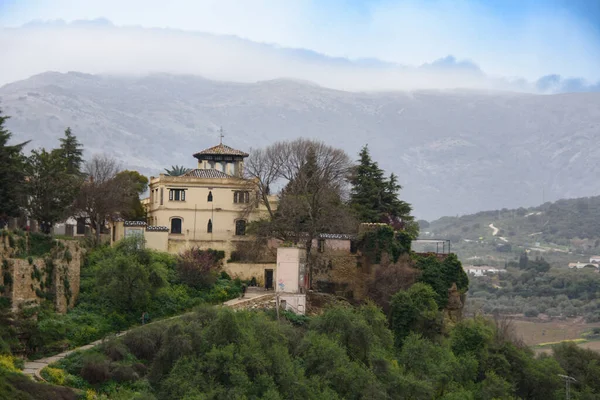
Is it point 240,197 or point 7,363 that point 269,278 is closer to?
point 240,197

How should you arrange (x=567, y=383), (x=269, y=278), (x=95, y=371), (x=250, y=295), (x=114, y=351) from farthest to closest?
1. (x=269, y=278)
2. (x=250, y=295)
3. (x=567, y=383)
4. (x=114, y=351)
5. (x=95, y=371)

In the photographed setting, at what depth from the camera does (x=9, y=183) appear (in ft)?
174

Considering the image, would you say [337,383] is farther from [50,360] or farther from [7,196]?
[7,196]

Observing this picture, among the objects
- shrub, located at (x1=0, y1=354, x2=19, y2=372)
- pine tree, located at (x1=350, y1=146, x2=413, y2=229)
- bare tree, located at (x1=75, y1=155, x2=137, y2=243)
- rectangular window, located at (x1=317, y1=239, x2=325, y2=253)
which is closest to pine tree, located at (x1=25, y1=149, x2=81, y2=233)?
bare tree, located at (x1=75, y1=155, x2=137, y2=243)

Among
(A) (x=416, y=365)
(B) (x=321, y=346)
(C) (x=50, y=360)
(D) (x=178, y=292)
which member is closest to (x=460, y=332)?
(A) (x=416, y=365)

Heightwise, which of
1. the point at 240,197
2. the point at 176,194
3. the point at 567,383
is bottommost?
the point at 567,383

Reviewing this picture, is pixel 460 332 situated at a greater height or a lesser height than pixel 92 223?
lesser

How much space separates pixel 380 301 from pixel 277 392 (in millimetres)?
16738

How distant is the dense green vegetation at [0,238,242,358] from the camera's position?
147 ft

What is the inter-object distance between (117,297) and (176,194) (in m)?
13.4

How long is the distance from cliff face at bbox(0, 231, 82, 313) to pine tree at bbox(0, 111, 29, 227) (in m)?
3.41

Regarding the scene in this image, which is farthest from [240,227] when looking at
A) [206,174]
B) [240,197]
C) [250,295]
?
[250,295]

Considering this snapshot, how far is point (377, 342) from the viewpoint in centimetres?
5116

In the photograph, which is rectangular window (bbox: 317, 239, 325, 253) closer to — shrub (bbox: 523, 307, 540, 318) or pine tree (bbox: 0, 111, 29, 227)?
pine tree (bbox: 0, 111, 29, 227)
